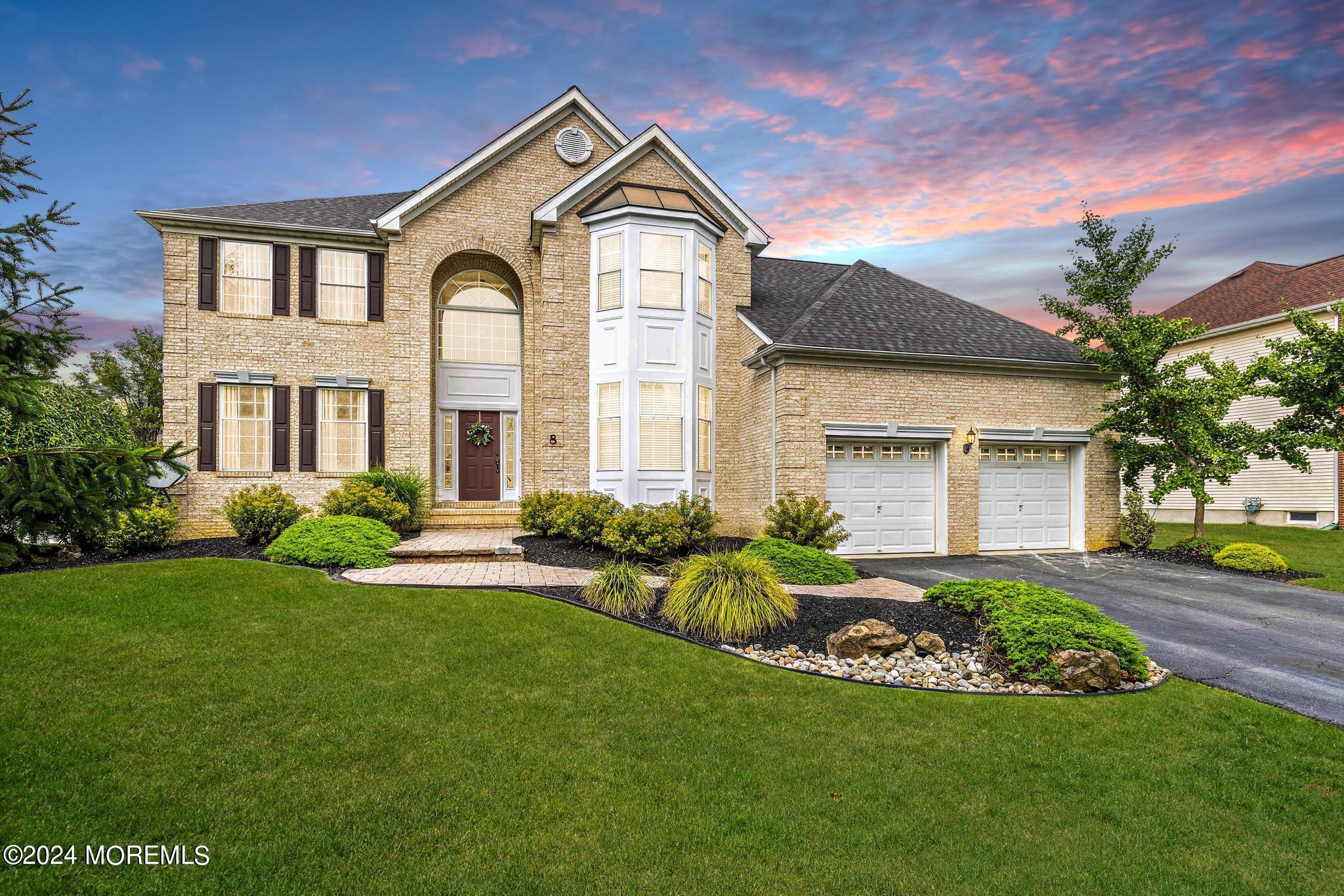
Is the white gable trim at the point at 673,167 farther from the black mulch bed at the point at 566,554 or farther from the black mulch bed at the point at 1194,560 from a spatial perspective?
the black mulch bed at the point at 1194,560

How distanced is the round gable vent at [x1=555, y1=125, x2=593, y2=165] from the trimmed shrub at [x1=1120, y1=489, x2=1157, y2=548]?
1681 cm

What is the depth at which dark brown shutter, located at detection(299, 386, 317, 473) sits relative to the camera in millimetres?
16109

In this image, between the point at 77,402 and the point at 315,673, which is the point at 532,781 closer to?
the point at 315,673

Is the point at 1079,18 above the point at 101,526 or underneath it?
above

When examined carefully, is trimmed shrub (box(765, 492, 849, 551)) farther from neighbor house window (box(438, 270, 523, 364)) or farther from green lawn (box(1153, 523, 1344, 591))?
neighbor house window (box(438, 270, 523, 364))

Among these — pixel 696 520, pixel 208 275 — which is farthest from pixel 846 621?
pixel 208 275

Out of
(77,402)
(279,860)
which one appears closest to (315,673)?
(279,860)

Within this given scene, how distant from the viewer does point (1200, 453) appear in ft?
46.3

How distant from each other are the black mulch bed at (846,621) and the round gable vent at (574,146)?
13015mm

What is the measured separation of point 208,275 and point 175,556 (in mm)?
7808

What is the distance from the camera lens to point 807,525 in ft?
41.2

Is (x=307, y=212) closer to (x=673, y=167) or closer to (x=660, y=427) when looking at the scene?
(x=673, y=167)

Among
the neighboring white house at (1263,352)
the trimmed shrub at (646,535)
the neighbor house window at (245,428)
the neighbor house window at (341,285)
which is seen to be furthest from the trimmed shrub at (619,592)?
the neighboring white house at (1263,352)

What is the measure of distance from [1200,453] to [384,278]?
20003mm
